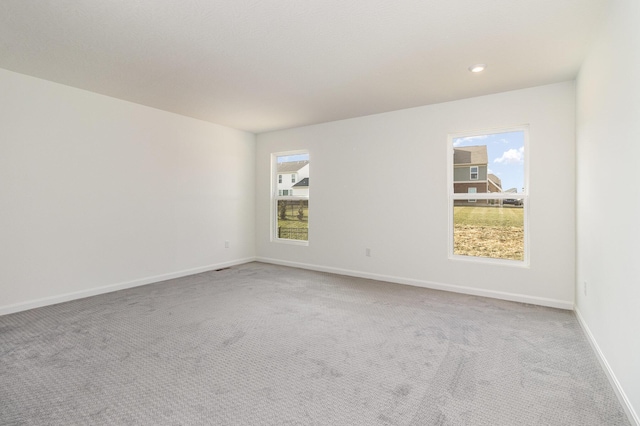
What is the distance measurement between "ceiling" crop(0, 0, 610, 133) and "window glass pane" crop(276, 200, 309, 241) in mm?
2133

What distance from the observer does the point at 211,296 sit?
367 cm

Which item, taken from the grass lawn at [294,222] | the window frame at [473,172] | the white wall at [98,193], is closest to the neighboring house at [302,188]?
the grass lawn at [294,222]

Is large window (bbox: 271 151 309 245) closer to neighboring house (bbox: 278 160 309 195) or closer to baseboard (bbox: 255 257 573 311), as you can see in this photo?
neighboring house (bbox: 278 160 309 195)

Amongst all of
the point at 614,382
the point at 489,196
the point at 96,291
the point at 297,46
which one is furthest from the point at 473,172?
the point at 96,291

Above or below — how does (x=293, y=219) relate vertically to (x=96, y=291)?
above

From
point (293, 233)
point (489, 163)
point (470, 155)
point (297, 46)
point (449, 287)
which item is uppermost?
point (297, 46)

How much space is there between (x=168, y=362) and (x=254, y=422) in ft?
3.07

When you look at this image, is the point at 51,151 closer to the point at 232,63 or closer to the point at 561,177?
the point at 232,63

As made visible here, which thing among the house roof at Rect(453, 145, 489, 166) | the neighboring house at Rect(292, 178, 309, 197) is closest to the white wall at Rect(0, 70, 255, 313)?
the neighboring house at Rect(292, 178, 309, 197)

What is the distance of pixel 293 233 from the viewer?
564 centimetres

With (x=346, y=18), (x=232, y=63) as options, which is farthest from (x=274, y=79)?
(x=346, y=18)

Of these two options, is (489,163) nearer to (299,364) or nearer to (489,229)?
(489,229)

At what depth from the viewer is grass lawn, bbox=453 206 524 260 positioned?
364cm

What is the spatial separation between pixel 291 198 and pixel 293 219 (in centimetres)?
40
